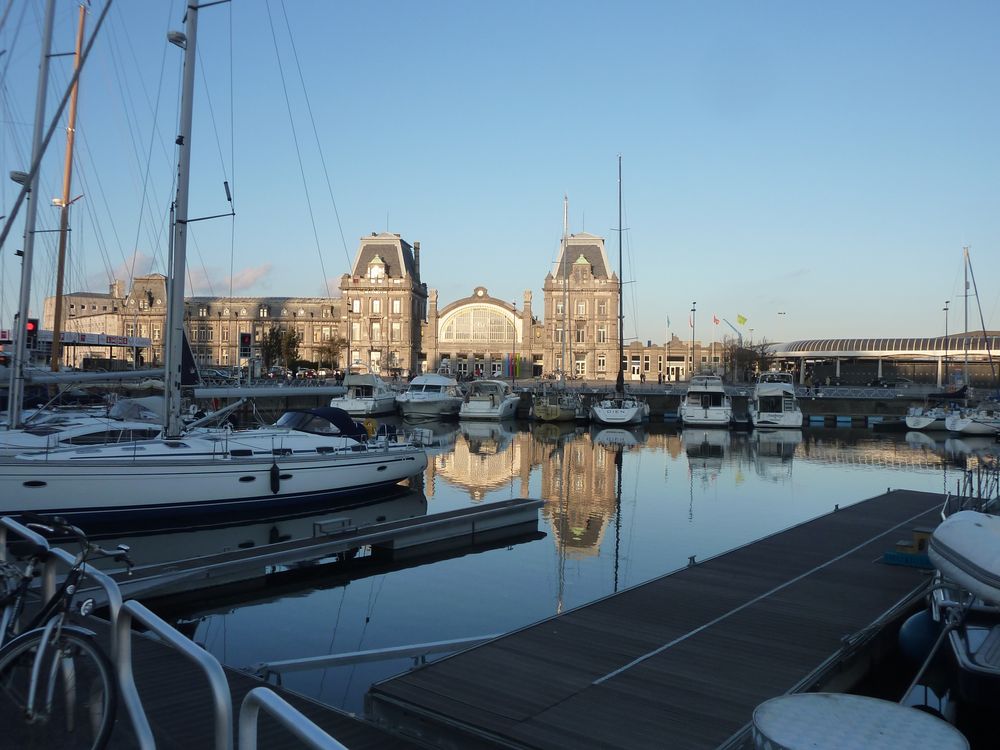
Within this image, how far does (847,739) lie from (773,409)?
184 ft

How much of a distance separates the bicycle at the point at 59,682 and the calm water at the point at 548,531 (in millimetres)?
4717

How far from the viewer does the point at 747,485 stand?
2994 centimetres

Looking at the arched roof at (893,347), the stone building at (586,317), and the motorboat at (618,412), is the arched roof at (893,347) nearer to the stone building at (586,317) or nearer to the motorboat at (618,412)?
the stone building at (586,317)

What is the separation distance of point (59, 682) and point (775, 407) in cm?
5868

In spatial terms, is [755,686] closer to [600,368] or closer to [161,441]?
[161,441]

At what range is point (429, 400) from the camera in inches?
2416

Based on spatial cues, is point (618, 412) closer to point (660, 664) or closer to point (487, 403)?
point (487, 403)

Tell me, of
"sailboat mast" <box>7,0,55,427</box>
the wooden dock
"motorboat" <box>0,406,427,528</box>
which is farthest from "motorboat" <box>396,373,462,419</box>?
the wooden dock

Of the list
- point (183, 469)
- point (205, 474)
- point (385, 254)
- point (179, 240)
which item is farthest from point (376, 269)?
point (183, 469)

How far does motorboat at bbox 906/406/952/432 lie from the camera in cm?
5778

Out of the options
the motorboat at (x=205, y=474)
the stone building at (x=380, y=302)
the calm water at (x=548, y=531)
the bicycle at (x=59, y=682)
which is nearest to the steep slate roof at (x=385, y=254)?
the stone building at (x=380, y=302)

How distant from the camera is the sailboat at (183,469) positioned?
1816 centimetres

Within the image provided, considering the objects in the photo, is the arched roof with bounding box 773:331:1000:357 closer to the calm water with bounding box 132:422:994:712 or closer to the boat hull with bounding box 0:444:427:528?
the calm water with bounding box 132:422:994:712

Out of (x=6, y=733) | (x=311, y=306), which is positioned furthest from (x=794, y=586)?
(x=311, y=306)
